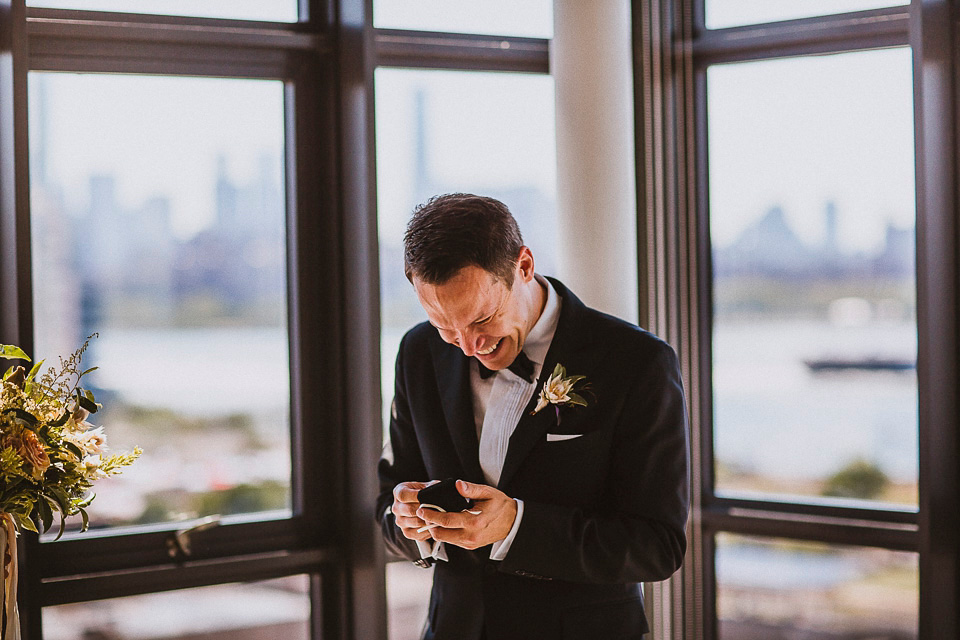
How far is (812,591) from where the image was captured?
2900mm

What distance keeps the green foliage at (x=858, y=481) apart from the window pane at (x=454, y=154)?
1.09 m

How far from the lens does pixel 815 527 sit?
286 centimetres

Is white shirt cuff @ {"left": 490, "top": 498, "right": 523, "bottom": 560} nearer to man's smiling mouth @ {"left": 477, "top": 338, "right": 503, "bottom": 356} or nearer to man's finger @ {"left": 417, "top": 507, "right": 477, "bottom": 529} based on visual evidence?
man's finger @ {"left": 417, "top": 507, "right": 477, "bottom": 529}

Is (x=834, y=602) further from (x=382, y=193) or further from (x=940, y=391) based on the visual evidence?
(x=382, y=193)

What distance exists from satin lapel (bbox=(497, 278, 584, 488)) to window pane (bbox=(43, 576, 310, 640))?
4.73ft

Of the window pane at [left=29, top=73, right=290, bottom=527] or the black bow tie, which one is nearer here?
the black bow tie

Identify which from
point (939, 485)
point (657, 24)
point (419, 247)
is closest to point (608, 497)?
point (419, 247)

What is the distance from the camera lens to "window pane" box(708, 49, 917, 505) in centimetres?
278

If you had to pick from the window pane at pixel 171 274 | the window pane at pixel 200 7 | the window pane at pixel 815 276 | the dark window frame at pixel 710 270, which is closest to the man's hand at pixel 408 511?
the window pane at pixel 171 274

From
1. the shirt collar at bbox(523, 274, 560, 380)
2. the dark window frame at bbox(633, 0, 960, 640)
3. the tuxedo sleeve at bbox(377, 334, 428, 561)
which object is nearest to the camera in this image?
the shirt collar at bbox(523, 274, 560, 380)

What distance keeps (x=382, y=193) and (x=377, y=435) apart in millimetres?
742

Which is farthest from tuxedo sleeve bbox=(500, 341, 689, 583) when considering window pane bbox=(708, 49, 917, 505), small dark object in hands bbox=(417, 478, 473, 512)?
window pane bbox=(708, 49, 917, 505)

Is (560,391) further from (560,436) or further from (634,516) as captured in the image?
(634,516)

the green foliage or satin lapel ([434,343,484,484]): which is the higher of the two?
satin lapel ([434,343,484,484])
